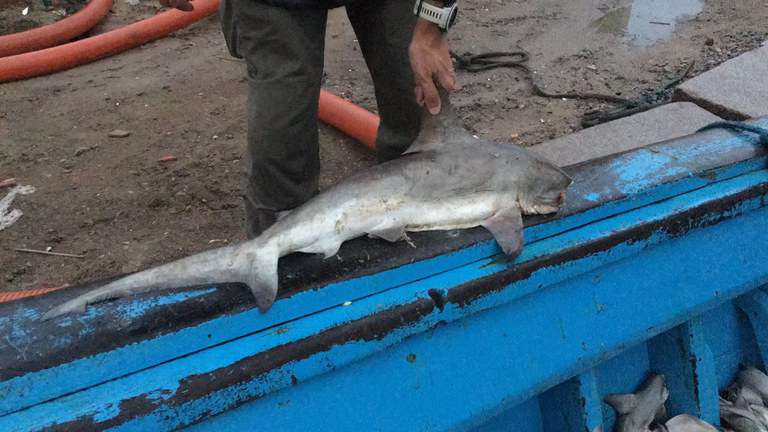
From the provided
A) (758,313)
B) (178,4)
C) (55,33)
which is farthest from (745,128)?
(55,33)

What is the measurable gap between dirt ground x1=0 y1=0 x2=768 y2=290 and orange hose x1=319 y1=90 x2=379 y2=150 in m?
0.09

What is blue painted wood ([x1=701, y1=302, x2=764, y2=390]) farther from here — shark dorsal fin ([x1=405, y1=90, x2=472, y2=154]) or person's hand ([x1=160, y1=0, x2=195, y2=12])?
person's hand ([x1=160, y1=0, x2=195, y2=12])

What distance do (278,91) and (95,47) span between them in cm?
337

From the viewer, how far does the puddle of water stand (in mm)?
4867

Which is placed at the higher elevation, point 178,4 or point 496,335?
point 178,4

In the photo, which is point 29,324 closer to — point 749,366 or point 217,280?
point 217,280

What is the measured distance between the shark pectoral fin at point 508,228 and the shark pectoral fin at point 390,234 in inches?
8.2

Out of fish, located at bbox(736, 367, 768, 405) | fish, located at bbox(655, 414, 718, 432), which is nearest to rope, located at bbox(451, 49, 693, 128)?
fish, located at bbox(736, 367, 768, 405)

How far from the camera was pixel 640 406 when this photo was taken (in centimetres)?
180

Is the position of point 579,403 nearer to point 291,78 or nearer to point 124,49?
point 291,78

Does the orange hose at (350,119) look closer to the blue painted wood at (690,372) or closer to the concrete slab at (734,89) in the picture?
the concrete slab at (734,89)

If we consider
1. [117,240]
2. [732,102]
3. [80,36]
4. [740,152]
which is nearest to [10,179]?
[117,240]

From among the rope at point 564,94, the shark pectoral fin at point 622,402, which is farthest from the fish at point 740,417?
the rope at point 564,94

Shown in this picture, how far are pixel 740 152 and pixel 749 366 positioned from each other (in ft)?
2.30
